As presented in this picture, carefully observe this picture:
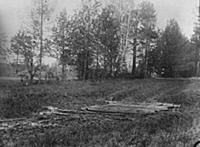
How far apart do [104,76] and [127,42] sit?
0.70m

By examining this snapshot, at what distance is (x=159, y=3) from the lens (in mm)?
2383

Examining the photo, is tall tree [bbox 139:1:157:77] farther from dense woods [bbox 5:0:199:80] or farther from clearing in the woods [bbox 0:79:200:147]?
clearing in the woods [bbox 0:79:200:147]

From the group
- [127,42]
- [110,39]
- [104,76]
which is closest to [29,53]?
[104,76]

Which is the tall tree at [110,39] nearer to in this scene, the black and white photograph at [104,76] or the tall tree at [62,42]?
the black and white photograph at [104,76]

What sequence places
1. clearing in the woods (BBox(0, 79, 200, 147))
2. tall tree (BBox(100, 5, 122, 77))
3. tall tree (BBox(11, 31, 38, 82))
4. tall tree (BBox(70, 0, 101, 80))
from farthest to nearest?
tall tree (BBox(11, 31, 38, 82)), tall tree (BBox(70, 0, 101, 80)), tall tree (BBox(100, 5, 122, 77)), clearing in the woods (BBox(0, 79, 200, 147))

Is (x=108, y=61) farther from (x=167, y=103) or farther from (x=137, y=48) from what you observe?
(x=167, y=103)

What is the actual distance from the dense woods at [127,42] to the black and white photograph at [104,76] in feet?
0.04

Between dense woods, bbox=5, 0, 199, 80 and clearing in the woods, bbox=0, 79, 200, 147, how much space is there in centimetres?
24

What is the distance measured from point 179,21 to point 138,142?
1468 millimetres

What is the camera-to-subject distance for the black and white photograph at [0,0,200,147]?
1733 millimetres

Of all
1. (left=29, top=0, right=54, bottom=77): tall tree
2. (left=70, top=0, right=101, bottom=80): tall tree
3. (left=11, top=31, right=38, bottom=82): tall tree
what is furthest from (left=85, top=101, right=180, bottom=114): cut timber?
(left=29, top=0, right=54, bottom=77): tall tree

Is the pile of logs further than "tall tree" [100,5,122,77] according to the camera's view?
No

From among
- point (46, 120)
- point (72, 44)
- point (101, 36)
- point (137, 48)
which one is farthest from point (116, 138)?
point (72, 44)

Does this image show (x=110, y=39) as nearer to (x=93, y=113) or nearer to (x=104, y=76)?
(x=104, y=76)
